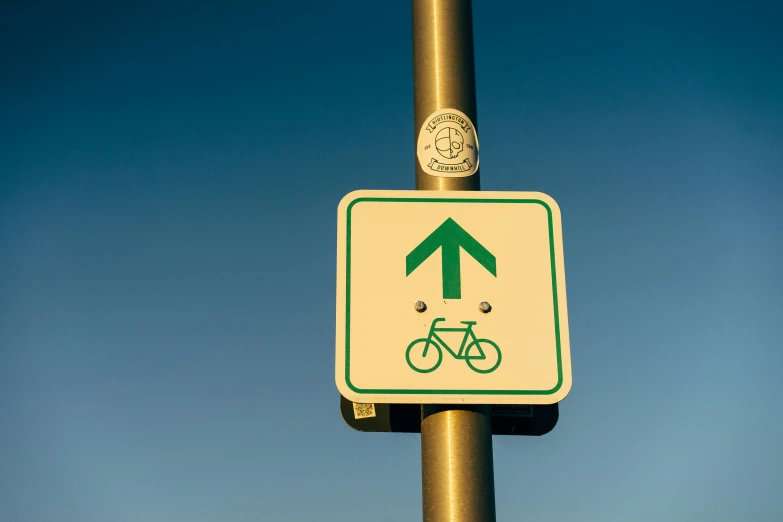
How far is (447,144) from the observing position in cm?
237

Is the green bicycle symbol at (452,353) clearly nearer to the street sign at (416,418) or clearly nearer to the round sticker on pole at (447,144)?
the street sign at (416,418)

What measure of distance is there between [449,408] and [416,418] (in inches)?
15.6

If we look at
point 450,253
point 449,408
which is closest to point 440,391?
point 449,408

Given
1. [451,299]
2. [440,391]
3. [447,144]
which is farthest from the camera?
[447,144]

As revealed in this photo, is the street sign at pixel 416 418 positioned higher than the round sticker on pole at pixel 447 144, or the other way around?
the round sticker on pole at pixel 447 144

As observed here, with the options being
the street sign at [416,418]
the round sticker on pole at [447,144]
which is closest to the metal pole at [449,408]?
the round sticker on pole at [447,144]

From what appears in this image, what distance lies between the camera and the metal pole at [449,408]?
6.51 ft

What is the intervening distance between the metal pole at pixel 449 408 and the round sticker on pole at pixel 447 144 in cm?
2

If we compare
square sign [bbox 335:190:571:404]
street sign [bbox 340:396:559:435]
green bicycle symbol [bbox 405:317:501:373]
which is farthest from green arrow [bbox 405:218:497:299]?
street sign [bbox 340:396:559:435]

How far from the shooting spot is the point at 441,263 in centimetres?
220

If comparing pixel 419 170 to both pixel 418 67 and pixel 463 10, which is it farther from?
pixel 463 10

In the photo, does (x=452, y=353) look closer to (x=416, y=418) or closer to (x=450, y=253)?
(x=450, y=253)

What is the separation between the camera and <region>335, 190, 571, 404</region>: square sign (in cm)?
206

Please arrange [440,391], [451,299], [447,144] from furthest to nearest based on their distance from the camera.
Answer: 1. [447,144]
2. [451,299]
3. [440,391]
